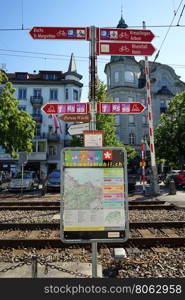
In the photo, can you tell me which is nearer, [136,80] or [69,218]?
[69,218]

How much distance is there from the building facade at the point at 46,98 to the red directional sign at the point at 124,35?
31212mm

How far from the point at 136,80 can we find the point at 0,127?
1268 inches

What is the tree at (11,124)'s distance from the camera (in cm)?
1697

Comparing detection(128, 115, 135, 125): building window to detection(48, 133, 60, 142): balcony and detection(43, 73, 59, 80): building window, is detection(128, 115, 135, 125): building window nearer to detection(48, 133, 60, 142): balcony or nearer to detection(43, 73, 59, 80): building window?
detection(48, 133, 60, 142): balcony

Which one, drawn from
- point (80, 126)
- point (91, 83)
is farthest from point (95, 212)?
point (91, 83)

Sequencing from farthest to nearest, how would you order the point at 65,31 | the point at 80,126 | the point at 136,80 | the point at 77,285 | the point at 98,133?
1. the point at 136,80
2. the point at 65,31
3. the point at 80,126
4. the point at 98,133
5. the point at 77,285

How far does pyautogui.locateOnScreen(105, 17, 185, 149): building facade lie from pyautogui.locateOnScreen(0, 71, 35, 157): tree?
23.6 meters

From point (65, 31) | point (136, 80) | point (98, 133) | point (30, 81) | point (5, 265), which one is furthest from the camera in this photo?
point (136, 80)

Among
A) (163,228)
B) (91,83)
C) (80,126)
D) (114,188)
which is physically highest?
(91,83)

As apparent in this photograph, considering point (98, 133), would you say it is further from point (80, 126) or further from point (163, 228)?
point (163, 228)

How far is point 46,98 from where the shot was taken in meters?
37.4

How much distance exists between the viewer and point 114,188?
2859mm

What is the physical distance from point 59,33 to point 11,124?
1477 cm

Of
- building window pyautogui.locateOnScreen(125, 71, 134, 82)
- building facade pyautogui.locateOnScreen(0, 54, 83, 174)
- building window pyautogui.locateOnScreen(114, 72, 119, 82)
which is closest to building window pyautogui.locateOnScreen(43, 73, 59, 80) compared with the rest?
building facade pyautogui.locateOnScreen(0, 54, 83, 174)
